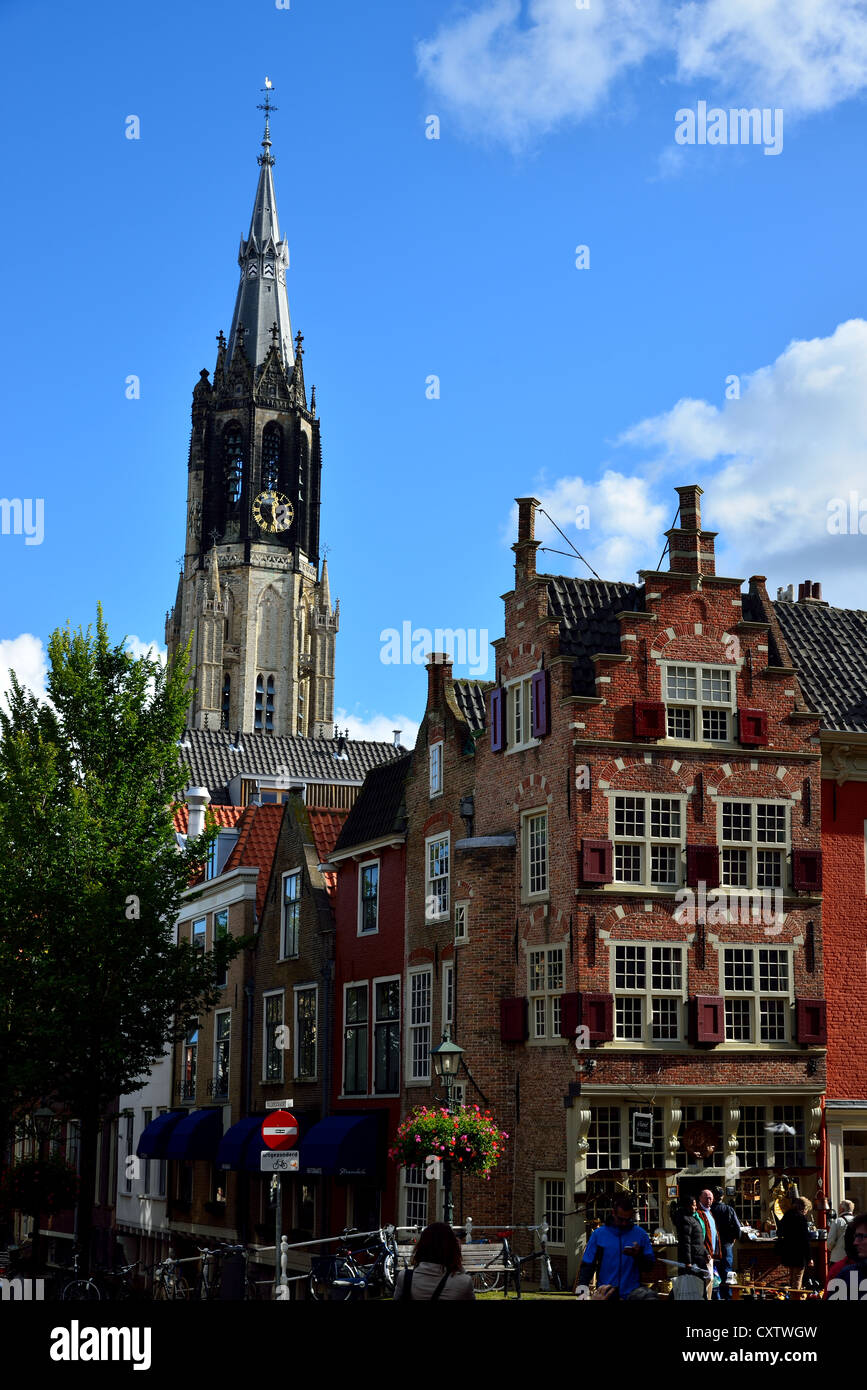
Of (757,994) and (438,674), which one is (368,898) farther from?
(757,994)

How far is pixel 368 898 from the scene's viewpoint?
127 feet

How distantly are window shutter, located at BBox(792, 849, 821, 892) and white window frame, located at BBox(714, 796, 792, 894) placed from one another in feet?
0.66

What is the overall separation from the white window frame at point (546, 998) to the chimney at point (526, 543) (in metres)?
7.34

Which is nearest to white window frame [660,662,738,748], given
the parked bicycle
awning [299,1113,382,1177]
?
the parked bicycle

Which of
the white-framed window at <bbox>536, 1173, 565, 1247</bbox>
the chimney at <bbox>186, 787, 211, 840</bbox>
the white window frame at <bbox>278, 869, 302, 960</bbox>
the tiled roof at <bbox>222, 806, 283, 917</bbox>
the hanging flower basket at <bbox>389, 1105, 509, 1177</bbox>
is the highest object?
the chimney at <bbox>186, 787, 211, 840</bbox>

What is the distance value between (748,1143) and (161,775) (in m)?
18.5

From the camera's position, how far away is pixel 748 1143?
31250 mm

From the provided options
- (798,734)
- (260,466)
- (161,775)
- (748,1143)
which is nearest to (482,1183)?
(748,1143)

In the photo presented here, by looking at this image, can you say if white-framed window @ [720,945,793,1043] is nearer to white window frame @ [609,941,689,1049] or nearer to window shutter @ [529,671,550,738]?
white window frame @ [609,941,689,1049]

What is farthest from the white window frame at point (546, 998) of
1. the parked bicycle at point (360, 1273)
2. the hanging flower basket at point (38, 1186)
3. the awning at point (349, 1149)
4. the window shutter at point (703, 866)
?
the hanging flower basket at point (38, 1186)

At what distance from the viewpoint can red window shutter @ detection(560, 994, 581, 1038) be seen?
29938mm

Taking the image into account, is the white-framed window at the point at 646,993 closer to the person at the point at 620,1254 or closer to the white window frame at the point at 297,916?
the white window frame at the point at 297,916

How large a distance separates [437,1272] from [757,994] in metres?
21.1

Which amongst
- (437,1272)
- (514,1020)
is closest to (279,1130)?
(514,1020)
